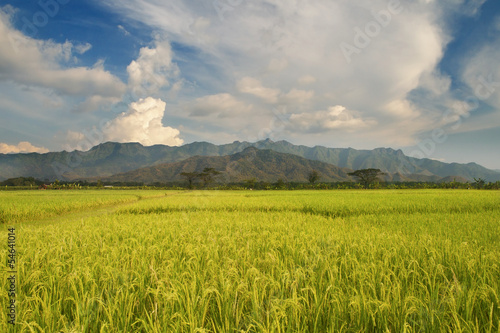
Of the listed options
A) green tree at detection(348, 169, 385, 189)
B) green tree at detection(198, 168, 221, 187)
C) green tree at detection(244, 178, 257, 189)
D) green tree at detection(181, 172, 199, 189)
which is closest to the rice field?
green tree at detection(244, 178, 257, 189)

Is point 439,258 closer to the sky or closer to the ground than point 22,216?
closer to the sky

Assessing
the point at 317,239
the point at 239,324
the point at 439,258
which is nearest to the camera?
the point at 239,324

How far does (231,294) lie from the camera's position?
7.99 feet

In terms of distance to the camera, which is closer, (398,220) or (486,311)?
(486,311)

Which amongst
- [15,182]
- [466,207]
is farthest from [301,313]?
[15,182]

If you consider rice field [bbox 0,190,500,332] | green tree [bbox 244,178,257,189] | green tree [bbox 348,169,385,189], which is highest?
green tree [bbox 348,169,385,189]

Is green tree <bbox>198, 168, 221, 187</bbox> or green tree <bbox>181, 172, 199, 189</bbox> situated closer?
green tree <bbox>181, 172, 199, 189</bbox>

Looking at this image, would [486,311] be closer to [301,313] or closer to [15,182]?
[301,313]

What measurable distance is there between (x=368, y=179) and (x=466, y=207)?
262 ft

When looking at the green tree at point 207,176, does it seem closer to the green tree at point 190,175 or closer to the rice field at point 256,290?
the green tree at point 190,175

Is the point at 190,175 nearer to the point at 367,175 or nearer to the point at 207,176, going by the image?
the point at 207,176

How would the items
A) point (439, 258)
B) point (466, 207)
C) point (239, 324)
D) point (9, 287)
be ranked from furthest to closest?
point (466, 207)
point (439, 258)
point (9, 287)
point (239, 324)

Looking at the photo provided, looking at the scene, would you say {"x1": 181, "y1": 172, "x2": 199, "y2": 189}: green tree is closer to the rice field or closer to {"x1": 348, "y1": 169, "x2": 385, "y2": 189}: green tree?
{"x1": 348, "y1": 169, "x2": 385, "y2": 189}: green tree

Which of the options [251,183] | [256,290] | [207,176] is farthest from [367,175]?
[256,290]
